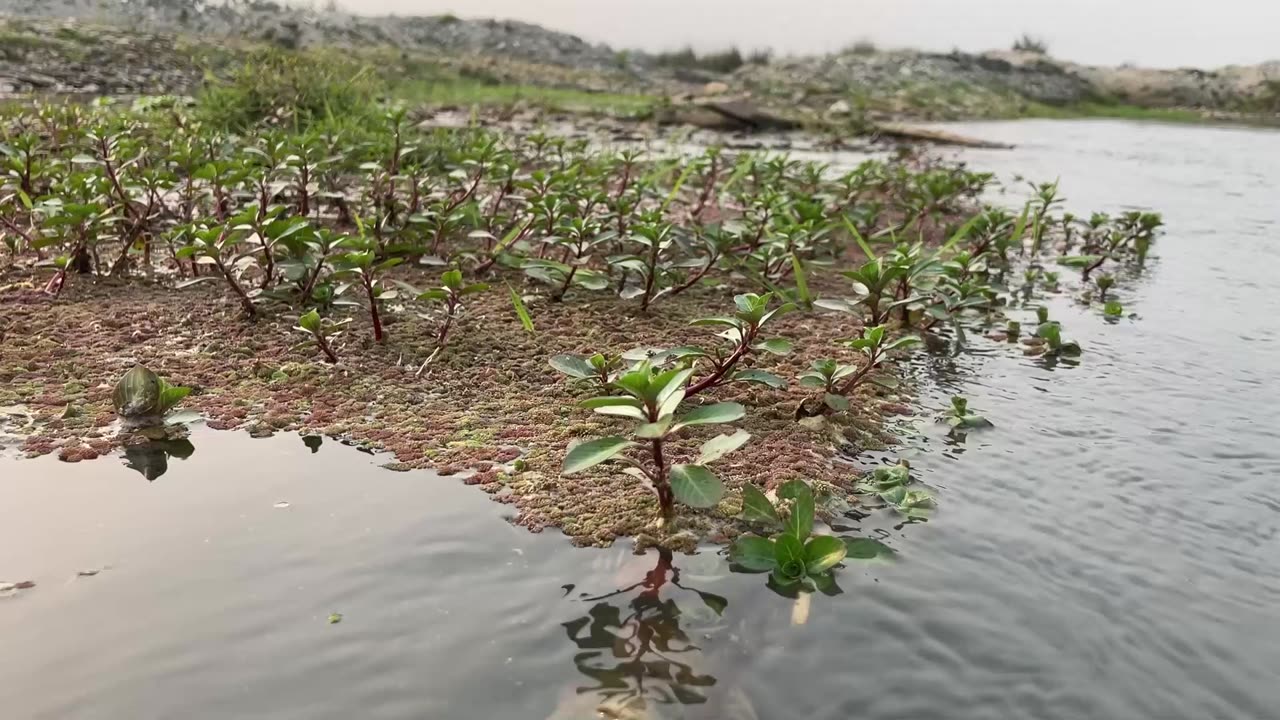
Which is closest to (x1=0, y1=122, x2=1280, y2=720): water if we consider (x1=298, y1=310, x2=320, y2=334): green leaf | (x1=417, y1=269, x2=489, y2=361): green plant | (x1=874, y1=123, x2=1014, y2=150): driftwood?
(x1=298, y1=310, x2=320, y2=334): green leaf

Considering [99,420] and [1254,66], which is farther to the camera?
[1254,66]

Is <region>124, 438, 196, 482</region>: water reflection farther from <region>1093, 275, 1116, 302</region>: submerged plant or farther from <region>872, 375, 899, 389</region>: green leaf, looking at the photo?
<region>1093, 275, 1116, 302</region>: submerged plant

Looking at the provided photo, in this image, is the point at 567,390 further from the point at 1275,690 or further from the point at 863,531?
the point at 1275,690

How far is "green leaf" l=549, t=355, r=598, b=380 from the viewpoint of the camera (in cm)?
238

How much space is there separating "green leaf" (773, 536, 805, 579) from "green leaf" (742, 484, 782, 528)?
0.53 feet

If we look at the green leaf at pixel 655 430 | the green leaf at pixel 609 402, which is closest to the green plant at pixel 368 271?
the green leaf at pixel 609 402

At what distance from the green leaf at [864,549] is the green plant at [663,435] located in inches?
13.1

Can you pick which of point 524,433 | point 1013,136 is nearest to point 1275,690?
point 524,433

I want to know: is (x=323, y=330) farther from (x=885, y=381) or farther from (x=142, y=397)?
(x=885, y=381)

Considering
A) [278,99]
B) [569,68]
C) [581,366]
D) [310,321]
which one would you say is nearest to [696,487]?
[581,366]

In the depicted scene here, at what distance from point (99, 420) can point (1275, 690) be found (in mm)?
3069

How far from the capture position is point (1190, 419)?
3.00 metres

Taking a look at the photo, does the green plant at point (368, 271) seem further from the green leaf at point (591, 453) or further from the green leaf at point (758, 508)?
the green leaf at point (758, 508)

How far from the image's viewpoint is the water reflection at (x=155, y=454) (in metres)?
2.36
